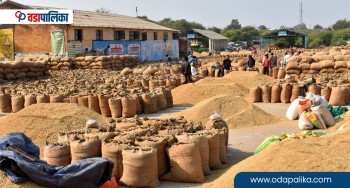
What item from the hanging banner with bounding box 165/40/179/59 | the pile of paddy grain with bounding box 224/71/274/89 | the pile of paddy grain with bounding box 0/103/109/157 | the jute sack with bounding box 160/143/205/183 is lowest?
the jute sack with bounding box 160/143/205/183

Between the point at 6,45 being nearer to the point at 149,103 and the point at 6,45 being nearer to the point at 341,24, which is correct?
the point at 149,103

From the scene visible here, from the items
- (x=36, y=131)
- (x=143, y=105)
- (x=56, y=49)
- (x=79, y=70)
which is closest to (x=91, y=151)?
(x=36, y=131)

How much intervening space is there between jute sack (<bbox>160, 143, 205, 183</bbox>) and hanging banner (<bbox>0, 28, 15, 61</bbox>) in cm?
2463

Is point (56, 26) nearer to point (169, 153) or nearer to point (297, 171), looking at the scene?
point (169, 153)

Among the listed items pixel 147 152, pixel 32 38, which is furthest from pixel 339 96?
pixel 32 38

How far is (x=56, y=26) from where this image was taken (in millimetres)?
26406

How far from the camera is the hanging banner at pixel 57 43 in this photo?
2606cm

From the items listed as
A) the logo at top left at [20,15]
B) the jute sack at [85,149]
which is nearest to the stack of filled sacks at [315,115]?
the jute sack at [85,149]

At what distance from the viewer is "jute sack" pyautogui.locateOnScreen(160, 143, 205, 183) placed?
6152mm

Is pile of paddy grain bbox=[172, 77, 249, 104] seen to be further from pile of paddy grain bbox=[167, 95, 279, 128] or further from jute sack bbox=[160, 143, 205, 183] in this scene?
jute sack bbox=[160, 143, 205, 183]

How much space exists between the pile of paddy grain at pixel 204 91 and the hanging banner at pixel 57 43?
1344cm

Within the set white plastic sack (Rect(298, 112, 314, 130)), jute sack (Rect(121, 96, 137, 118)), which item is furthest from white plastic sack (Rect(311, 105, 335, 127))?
jute sack (Rect(121, 96, 137, 118))

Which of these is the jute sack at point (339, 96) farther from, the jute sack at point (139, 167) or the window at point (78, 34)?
the window at point (78, 34)

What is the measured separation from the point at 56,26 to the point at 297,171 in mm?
24005
